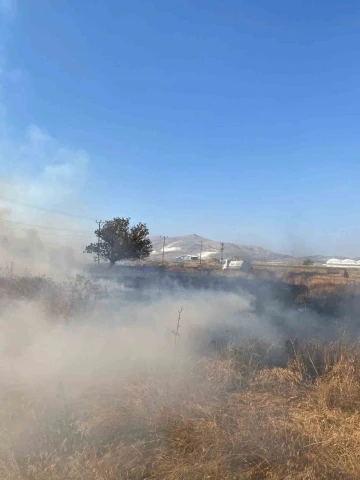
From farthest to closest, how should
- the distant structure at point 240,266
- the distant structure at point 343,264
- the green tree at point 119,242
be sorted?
1. the distant structure at point 343,264
2. the green tree at point 119,242
3. the distant structure at point 240,266

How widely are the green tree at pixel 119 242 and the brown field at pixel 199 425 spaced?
1079 inches

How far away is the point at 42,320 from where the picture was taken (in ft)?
22.3

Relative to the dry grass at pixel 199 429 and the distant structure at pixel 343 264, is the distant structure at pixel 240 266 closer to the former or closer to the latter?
the dry grass at pixel 199 429

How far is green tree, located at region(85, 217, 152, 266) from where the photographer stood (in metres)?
32.9

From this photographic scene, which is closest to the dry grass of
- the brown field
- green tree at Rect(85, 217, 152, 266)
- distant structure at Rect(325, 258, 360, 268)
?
the brown field

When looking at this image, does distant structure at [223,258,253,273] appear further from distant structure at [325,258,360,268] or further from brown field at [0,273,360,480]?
distant structure at [325,258,360,268]

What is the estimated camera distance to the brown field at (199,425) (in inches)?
128

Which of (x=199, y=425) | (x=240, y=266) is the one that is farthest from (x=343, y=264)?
(x=199, y=425)

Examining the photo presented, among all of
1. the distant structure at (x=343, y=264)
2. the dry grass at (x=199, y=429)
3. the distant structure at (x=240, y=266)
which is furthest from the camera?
the distant structure at (x=343, y=264)

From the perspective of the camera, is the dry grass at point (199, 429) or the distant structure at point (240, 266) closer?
the dry grass at point (199, 429)

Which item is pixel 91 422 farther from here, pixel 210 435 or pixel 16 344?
pixel 16 344

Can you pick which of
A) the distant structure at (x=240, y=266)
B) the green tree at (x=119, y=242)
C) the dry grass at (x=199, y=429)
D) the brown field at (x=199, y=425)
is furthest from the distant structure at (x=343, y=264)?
the dry grass at (x=199, y=429)

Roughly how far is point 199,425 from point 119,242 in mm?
29901

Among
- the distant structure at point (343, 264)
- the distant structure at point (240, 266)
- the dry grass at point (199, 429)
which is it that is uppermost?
the distant structure at point (343, 264)
